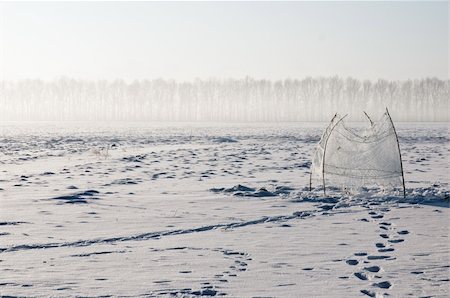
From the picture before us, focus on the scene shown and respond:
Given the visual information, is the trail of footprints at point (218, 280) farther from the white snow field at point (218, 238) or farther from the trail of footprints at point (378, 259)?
the trail of footprints at point (378, 259)

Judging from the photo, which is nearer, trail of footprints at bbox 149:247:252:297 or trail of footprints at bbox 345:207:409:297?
trail of footprints at bbox 149:247:252:297

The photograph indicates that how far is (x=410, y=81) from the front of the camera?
423 ft

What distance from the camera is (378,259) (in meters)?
6.95

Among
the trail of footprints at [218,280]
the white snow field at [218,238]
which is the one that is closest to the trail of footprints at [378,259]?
the white snow field at [218,238]

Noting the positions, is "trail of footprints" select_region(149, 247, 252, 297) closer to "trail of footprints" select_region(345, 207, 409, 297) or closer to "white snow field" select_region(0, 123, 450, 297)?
"white snow field" select_region(0, 123, 450, 297)

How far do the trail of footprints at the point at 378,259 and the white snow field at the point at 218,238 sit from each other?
0.02m

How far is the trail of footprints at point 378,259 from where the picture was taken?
19.2 feet

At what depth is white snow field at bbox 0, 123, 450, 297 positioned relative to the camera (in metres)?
5.89

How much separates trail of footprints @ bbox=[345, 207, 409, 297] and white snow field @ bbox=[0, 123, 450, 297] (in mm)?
15

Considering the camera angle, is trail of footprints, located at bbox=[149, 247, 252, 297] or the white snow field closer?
trail of footprints, located at bbox=[149, 247, 252, 297]

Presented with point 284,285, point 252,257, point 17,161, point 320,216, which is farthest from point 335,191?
point 17,161

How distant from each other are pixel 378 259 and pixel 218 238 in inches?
97.3

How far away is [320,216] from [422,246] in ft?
8.64

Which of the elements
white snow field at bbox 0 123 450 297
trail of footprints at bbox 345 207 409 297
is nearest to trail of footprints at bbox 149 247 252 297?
white snow field at bbox 0 123 450 297
